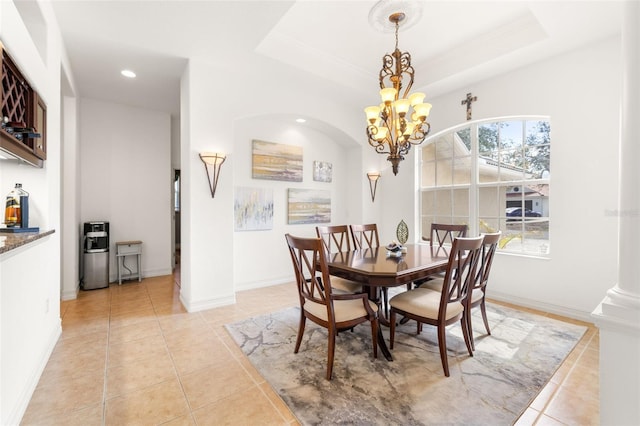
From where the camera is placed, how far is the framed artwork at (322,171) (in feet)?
16.0

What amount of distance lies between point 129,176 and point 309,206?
306 cm

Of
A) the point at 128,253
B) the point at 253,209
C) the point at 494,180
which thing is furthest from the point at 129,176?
the point at 494,180

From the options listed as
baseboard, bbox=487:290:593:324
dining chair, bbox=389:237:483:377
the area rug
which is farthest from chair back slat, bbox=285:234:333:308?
baseboard, bbox=487:290:593:324

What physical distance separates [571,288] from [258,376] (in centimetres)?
349

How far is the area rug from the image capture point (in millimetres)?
1652

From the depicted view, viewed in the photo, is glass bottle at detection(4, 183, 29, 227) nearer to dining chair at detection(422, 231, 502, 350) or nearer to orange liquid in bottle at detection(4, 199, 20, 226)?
orange liquid in bottle at detection(4, 199, 20, 226)

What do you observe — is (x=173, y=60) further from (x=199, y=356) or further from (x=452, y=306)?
(x=452, y=306)

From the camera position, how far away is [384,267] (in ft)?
7.19

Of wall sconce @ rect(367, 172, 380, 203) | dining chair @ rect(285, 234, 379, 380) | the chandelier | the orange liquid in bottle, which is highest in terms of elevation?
the chandelier

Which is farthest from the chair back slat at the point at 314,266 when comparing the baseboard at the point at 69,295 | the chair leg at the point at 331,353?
the baseboard at the point at 69,295

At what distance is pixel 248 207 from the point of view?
13.6 ft

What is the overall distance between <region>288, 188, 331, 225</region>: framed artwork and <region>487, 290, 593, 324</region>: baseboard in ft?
9.13

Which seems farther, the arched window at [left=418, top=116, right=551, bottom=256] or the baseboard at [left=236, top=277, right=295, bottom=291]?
the baseboard at [left=236, top=277, right=295, bottom=291]

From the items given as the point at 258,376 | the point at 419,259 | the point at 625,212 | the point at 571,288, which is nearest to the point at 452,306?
the point at 419,259
